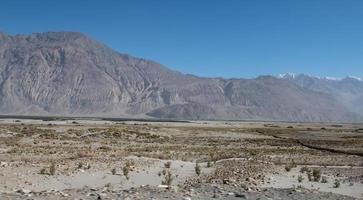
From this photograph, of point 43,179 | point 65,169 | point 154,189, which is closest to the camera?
point 154,189

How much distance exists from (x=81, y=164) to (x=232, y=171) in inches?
284

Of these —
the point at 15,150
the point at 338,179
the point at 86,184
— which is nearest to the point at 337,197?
the point at 338,179

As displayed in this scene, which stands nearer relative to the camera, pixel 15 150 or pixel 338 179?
A: pixel 338 179

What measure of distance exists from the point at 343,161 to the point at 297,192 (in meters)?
19.8

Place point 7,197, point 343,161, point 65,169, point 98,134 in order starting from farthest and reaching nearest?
point 98,134
point 343,161
point 65,169
point 7,197

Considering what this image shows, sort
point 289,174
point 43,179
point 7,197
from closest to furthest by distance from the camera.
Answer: point 7,197
point 43,179
point 289,174

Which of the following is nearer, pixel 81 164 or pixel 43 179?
pixel 43 179

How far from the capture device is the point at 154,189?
17.2 meters

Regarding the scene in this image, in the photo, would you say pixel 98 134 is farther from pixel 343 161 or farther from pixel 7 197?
pixel 7 197

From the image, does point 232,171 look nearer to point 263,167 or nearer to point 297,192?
point 263,167

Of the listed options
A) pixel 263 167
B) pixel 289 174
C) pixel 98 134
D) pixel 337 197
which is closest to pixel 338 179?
pixel 289 174

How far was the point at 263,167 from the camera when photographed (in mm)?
28641

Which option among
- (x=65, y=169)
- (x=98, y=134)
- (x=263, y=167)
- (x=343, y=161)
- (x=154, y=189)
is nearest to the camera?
(x=154, y=189)

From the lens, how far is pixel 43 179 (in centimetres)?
2136
